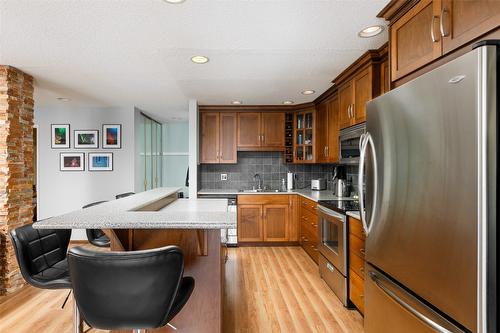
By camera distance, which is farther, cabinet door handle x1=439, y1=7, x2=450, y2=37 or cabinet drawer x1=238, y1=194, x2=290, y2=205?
cabinet drawer x1=238, y1=194, x2=290, y2=205

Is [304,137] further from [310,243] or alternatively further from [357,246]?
[357,246]


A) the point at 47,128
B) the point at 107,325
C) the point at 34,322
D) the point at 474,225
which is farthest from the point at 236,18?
the point at 47,128

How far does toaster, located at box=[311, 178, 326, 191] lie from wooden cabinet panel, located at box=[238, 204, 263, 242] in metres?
1.01

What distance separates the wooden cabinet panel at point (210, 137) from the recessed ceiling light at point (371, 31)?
2.97 meters

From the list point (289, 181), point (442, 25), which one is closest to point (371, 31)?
point (442, 25)

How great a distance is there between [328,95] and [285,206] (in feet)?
5.85

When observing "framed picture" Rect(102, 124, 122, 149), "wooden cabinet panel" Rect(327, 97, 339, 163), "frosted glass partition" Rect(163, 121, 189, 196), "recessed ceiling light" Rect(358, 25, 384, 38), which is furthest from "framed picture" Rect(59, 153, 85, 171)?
"recessed ceiling light" Rect(358, 25, 384, 38)

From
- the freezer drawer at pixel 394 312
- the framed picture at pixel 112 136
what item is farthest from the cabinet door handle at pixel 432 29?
the framed picture at pixel 112 136

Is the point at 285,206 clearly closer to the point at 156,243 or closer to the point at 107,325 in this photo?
the point at 156,243

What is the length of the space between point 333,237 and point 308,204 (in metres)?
1.04

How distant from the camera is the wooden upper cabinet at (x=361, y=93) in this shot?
2.58 meters

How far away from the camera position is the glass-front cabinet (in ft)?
15.3

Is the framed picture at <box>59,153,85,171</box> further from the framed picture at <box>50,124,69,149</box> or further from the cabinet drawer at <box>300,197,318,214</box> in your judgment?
the cabinet drawer at <box>300,197,318,214</box>

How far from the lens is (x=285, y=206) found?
4.48 meters
